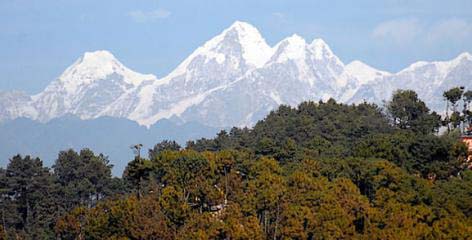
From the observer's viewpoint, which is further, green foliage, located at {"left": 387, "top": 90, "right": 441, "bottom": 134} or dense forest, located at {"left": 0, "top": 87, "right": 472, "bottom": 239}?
green foliage, located at {"left": 387, "top": 90, "right": 441, "bottom": 134}

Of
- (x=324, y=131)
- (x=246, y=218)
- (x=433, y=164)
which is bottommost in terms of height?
(x=246, y=218)

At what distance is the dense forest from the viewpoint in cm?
3641

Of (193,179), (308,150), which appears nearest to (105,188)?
(308,150)

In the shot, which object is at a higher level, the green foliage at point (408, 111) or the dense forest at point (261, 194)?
the green foliage at point (408, 111)

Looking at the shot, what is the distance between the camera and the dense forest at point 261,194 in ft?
119

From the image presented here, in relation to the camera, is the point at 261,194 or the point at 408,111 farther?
the point at 408,111

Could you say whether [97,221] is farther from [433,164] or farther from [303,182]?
[433,164]

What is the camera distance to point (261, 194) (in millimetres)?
38125

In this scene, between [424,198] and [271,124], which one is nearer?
[424,198]

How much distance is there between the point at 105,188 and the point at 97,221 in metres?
22.1

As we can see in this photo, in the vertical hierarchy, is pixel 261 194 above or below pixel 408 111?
below

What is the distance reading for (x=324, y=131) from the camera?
6688cm

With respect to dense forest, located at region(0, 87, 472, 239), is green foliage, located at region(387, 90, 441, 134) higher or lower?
higher

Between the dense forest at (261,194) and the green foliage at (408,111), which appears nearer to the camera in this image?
the dense forest at (261,194)
